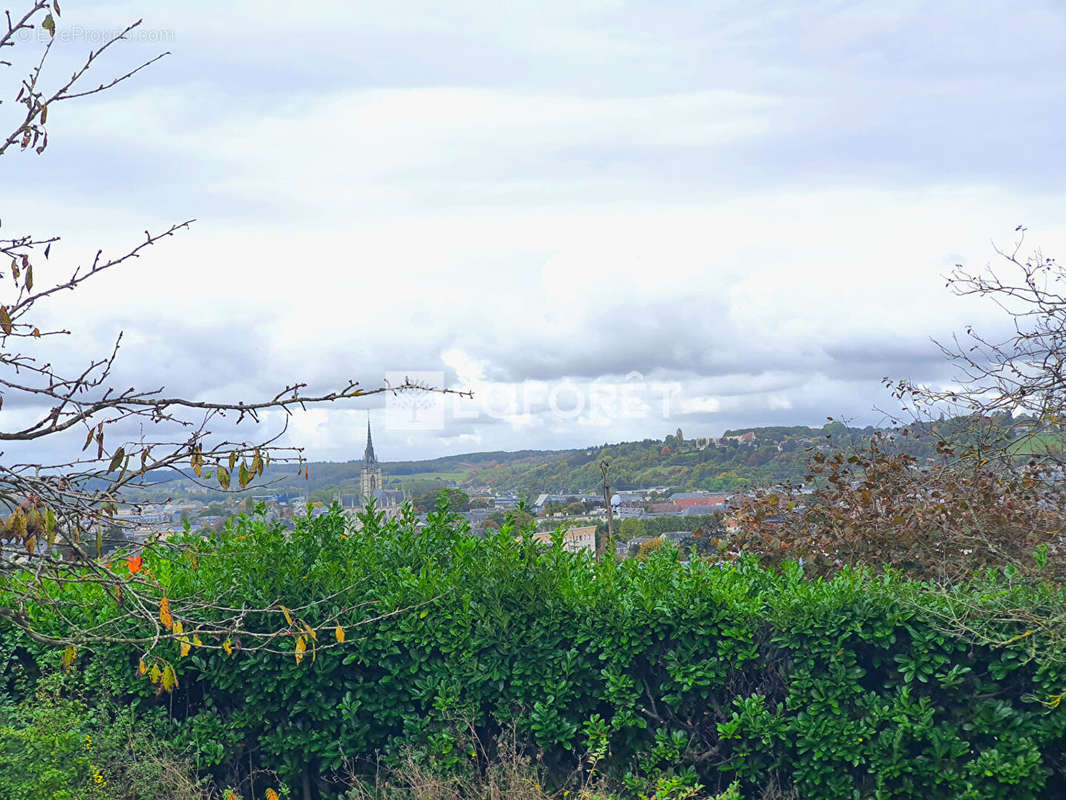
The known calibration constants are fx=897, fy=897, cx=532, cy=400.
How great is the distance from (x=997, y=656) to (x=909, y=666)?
0.48m

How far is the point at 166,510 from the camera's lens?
4129 millimetres

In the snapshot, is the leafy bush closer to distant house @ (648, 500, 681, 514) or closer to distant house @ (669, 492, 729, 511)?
distant house @ (669, 492, 729, 511)

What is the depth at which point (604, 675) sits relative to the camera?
5504mm

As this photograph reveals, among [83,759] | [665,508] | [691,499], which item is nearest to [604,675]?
[83,759]

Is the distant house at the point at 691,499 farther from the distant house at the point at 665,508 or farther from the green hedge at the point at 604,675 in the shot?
the green hedge at the point at 604,675

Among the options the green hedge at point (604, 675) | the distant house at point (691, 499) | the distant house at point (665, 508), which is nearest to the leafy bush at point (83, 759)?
the green hedge at point (604, 675)

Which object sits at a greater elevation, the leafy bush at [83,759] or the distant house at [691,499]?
the distant house at [691,499]

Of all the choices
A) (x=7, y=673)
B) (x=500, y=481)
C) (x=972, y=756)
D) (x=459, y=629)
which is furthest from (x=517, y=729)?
(x=500, y=481)

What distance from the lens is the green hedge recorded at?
5.09 meters

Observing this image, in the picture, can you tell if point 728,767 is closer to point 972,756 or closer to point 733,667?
point 733,667

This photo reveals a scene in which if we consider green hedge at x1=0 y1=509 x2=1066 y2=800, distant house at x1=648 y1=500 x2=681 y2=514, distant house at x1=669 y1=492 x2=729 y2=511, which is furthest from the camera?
distant house at x1=648 y1=500 x2=681 y2=514

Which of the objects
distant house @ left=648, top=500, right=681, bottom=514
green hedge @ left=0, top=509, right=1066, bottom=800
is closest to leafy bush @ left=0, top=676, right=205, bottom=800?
green hedge @ left=0, top=509, right=1066, bottom=800

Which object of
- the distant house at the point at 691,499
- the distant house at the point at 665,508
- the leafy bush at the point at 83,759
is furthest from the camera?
the distant house at the point at 665,508

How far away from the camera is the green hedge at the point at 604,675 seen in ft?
16.7
